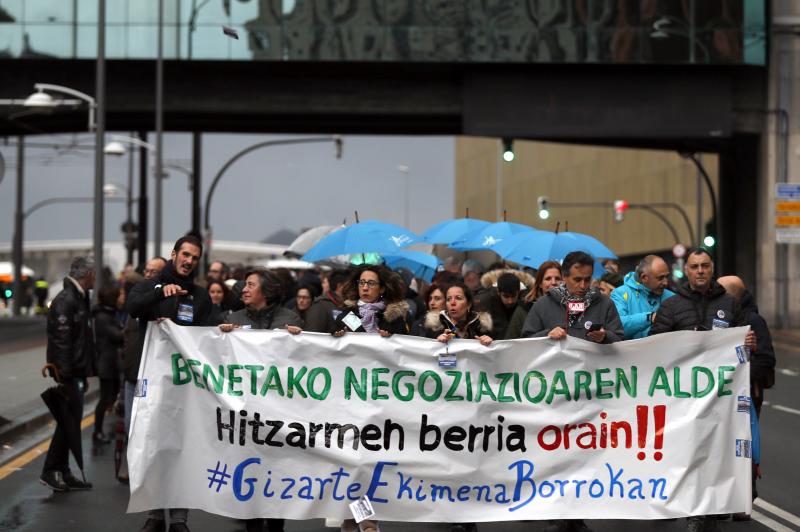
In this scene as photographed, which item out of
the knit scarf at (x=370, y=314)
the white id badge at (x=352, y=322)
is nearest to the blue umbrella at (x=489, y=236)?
the knit scarf at (x=370, y=314)

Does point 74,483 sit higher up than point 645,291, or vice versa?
point 645,291

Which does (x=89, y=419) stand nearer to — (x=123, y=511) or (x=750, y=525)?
(x=123, y=511)

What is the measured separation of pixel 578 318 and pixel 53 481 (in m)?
4.36

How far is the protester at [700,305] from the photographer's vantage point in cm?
927

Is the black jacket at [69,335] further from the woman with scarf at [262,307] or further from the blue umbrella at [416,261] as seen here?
the blue umbrella at [416,261]

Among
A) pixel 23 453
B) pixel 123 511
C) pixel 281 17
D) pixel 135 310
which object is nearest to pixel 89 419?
pixel 23 453

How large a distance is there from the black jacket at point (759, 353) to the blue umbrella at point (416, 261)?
642 cm

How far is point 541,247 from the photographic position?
1447cm

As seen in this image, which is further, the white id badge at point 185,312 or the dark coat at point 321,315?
the dark coat at point 321,315

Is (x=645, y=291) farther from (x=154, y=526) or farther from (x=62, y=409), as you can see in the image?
(x=62, y=409)

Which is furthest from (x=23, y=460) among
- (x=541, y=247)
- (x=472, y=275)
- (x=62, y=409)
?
(x=541, y=247)

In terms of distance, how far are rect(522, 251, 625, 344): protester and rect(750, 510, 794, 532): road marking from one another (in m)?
1.63

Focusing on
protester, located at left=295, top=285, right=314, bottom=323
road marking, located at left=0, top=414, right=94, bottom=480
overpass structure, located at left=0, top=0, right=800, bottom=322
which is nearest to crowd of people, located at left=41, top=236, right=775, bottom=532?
road marking, located at left=0, top=414, right=94, bottom=480

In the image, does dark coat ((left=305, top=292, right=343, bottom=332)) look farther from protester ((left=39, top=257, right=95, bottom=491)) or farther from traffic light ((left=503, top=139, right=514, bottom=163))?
traffic light ((left=503, top=139, right=514, bottom=163))
